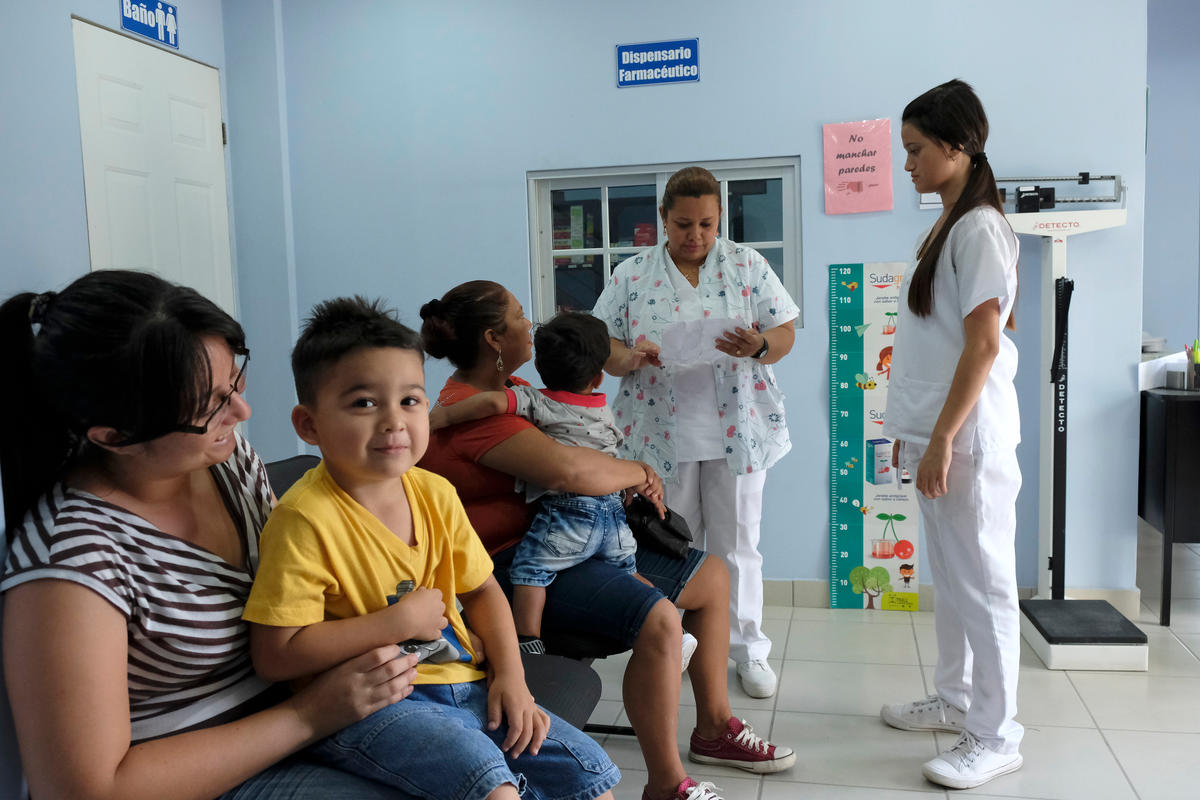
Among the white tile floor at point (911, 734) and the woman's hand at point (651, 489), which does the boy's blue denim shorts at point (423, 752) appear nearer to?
the woman's hand at point (651, 489)

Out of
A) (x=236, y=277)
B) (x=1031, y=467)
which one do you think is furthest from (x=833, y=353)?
(x=236, y=277)

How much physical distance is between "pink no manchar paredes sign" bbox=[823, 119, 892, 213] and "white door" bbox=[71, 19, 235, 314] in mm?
2572

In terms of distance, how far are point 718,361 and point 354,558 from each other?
5.85 ft

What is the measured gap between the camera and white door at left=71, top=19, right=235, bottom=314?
10.7 feet

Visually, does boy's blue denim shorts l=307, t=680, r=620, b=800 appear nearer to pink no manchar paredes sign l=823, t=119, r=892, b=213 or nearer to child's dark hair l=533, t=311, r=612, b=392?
child's dark hair l=533, t=311, r=612, b=392

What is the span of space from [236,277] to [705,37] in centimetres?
229

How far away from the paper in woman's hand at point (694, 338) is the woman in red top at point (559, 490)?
718 millimetres

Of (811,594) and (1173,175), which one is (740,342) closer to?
(811,594)

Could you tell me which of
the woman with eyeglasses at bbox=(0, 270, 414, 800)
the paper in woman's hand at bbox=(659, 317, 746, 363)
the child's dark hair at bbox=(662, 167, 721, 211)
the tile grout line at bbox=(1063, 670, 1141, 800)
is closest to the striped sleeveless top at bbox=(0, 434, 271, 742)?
the woman with eyeglasses at bbox=(0, 270, 414, 800)

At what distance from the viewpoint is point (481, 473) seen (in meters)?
2.03

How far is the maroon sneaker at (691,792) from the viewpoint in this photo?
2045mm

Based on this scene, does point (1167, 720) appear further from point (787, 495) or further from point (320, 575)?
point (320, 575)

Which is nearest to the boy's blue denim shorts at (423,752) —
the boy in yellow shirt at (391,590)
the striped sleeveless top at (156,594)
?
the boy in yellow shirt at (391,590)

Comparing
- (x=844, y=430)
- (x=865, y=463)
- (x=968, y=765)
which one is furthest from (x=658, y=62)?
(x=968, y=765)
